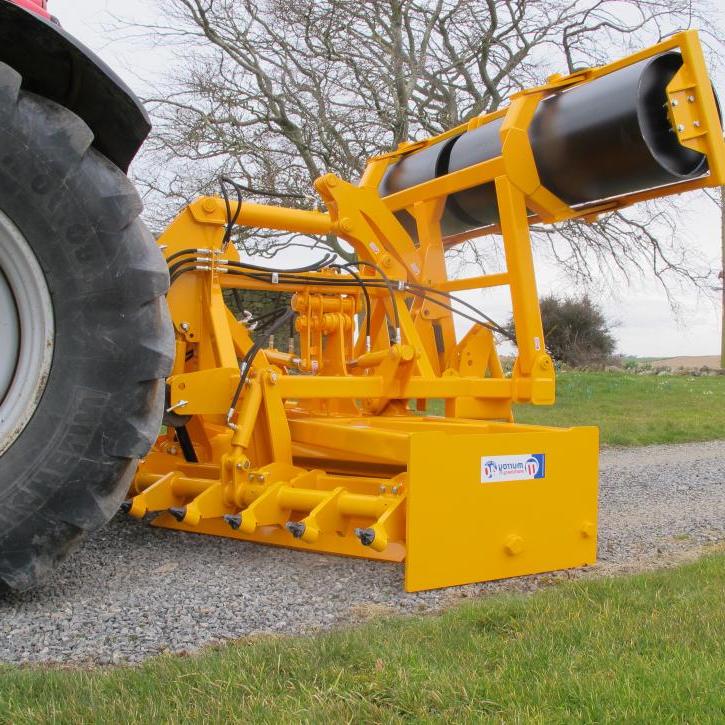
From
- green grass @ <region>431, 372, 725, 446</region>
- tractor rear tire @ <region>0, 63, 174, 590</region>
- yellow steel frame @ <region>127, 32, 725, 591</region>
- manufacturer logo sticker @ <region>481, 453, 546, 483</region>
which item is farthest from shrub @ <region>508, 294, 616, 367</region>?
tractor rear tire @ <region>0, 63, 174, 590</region>

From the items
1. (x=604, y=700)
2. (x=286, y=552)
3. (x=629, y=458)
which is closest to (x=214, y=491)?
(x=286, y=552)

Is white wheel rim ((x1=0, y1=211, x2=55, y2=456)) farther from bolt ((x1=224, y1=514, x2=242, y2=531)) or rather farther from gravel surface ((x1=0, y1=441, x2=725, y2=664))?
bolt ((x1=224, y1=514, x2=242, y2=531))

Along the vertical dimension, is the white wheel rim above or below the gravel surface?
above

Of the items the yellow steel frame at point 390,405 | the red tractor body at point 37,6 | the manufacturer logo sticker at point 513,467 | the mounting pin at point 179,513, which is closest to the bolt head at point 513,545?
the yellow steel frame at point 390,405

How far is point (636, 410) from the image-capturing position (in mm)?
12242

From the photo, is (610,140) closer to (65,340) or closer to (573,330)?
(65,340)

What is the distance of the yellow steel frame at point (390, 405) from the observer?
3.61 metres

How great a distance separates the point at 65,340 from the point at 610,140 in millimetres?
2786

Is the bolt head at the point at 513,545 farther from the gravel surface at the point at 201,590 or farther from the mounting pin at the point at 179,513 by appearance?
the mounting pin at the point at 179,513

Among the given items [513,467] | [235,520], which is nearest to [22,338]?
[235,520]

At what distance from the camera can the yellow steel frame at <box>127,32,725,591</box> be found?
3607 millimetres

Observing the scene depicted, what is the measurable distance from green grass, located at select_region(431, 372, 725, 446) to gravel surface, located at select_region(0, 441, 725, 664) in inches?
188

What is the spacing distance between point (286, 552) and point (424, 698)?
1.93 meters

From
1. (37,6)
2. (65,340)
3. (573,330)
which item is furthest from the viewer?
(573,330)
